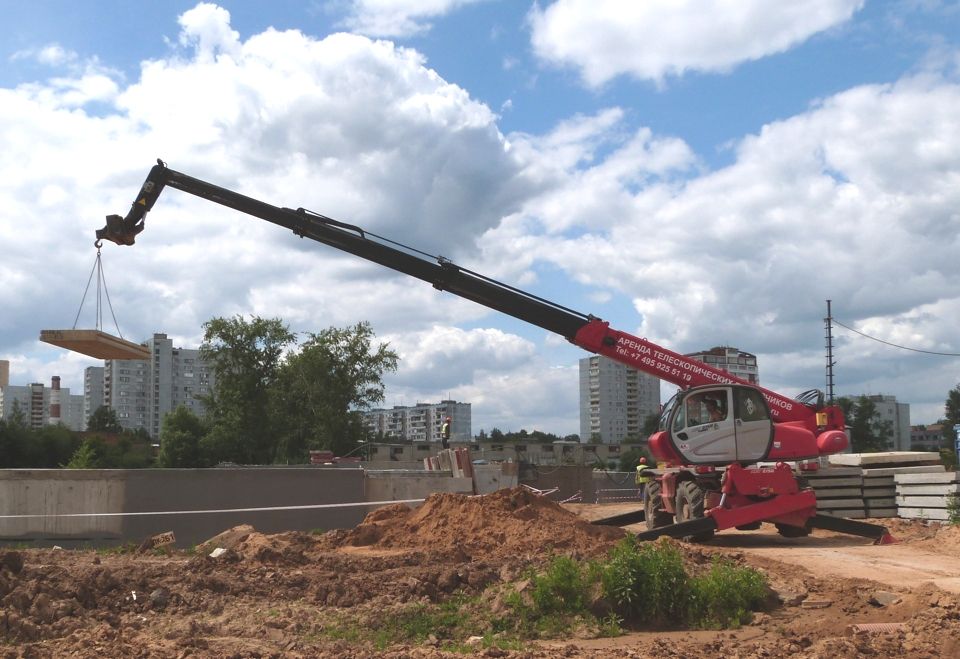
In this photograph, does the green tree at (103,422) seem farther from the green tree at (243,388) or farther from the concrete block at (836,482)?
the concrete block at (836,482)

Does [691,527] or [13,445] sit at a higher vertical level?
[13,445]

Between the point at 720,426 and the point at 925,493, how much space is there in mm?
4961

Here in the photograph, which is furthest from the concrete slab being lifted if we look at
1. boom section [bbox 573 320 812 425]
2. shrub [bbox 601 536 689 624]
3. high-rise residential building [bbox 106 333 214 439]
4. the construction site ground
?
high-rise residential building [bbox 106 333 214 439]

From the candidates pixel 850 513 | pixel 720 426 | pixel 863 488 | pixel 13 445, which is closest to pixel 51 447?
pixel 13 445

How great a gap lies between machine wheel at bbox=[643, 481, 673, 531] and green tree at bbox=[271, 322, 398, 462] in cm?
4440

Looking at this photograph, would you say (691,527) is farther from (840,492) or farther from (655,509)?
(840,492)

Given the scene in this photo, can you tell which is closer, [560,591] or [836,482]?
[560,591]

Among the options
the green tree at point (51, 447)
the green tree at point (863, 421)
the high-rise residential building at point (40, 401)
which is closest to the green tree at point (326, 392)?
the green tree at point (51, 447)

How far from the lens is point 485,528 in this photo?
571 inches

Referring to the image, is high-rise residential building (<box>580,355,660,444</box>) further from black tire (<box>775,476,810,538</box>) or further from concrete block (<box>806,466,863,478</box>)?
black tire (<box>775,476,810,538</box>)

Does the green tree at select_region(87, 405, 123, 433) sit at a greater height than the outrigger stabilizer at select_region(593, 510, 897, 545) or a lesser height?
greater

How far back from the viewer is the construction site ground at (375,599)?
780 centimetres

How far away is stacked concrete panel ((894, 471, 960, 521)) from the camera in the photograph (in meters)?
17.2

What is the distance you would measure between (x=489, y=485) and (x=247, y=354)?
138 ft
